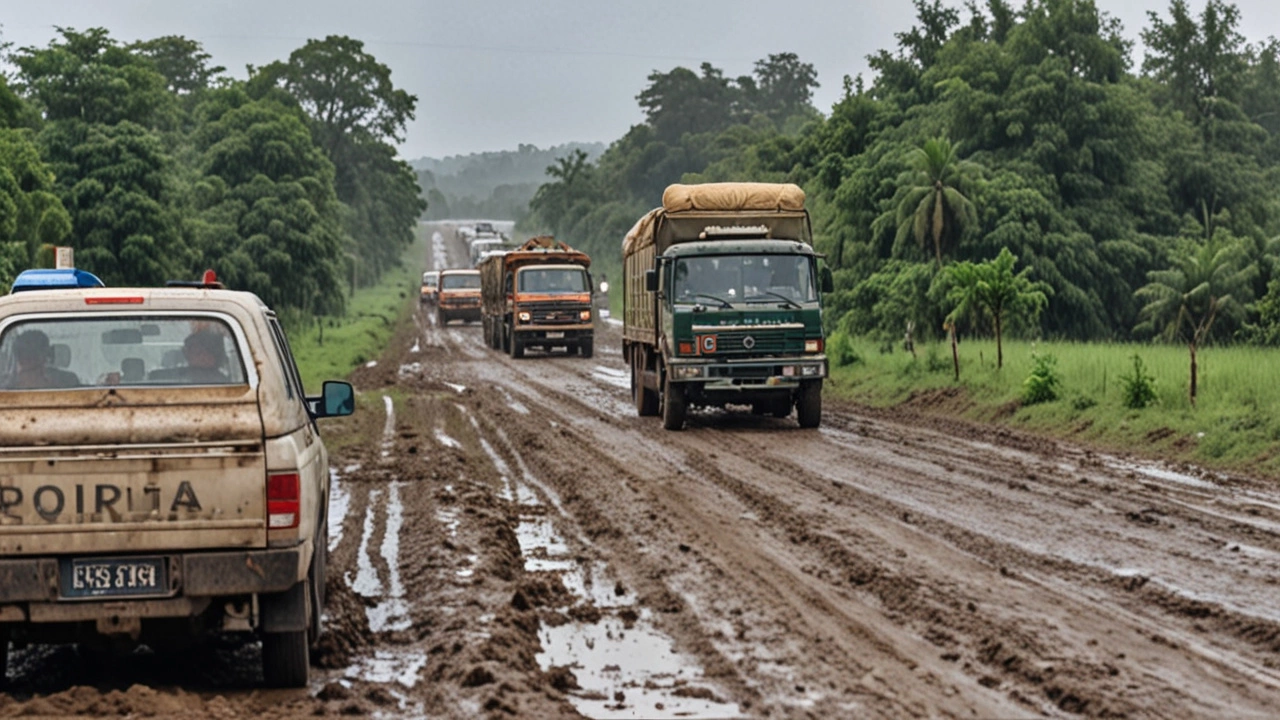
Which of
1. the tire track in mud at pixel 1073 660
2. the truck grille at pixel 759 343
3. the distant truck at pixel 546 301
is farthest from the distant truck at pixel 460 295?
the tire track in mud at pixel 1073 660

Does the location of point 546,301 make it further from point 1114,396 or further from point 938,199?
point 1114,396

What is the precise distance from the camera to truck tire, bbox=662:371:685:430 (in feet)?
64.3

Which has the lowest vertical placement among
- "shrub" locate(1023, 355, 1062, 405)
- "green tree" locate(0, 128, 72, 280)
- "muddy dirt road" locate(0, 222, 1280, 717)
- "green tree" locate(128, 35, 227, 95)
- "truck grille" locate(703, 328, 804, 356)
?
"muddy dirt road" locate(0, 222, 1280, 717)

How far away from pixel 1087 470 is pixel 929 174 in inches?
956

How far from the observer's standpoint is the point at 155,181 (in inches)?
1549

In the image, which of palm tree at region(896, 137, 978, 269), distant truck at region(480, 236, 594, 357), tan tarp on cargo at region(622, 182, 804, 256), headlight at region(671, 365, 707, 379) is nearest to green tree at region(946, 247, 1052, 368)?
tan tarp on cargo at region(622, 182, 804, 256)

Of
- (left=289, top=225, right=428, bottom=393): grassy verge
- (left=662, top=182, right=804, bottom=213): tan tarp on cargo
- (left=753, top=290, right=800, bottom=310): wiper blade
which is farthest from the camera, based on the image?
(left=289, top=225, right=428, bottom=393): grassy verge

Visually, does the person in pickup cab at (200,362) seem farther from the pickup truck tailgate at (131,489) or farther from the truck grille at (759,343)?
the truck grille at (759,343)

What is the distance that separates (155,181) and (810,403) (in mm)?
25460

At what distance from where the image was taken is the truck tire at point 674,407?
19.6m

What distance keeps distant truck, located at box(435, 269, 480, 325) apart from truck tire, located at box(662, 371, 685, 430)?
3980cm

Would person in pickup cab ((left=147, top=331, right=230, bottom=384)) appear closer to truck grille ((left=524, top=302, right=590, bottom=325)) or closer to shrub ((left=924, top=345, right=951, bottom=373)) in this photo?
shrub ((left=924, top=345, right=951, bottom=373))

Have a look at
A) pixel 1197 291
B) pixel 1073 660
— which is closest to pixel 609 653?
pixel 1073 660

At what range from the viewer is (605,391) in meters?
27.5
